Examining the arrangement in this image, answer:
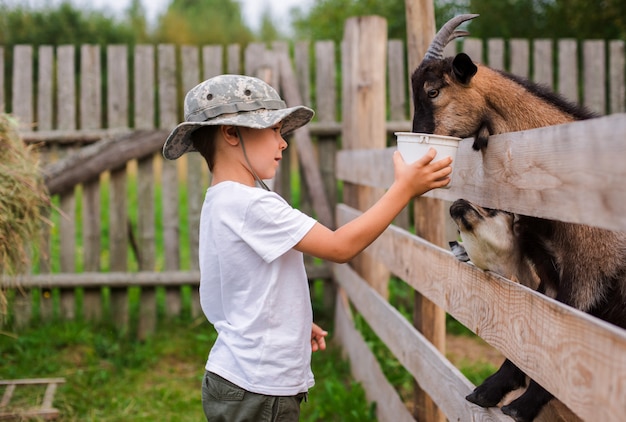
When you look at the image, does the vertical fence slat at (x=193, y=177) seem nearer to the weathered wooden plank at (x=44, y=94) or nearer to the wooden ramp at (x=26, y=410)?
the weathered wooden plank at (x=44, y=94)

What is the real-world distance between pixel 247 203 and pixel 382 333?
6.76 feet

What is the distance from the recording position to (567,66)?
6.60 metres

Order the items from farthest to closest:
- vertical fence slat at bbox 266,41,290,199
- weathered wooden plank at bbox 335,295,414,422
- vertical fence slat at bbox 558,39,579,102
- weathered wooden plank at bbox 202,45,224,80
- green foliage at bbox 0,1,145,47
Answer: green foliage at bbox 0,1,145,47 → vertical fence slat at bbox 558,39,579,102 → weathered wooden plank at bbox 202,45,224,80 → vertical fence slat at bbox 266,41,290,199 → weathered wooden plank at bbox 335,295,414,422

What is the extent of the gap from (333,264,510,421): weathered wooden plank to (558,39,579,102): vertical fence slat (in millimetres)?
2963

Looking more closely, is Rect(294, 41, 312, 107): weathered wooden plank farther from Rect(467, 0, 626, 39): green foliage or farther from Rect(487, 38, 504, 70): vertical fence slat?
Rect(467, 0, 626, 39): green foliage

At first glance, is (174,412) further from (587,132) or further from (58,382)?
(587,132)

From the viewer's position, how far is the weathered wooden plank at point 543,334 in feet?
4.64

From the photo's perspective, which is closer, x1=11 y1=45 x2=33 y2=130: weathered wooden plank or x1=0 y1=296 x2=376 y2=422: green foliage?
x1=0 y1=296 x2=376 y2=422: green foliage

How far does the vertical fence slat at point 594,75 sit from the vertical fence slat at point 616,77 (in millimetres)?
84

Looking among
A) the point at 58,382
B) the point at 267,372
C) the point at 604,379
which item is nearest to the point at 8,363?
the point at 58,382

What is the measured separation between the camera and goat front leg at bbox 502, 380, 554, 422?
2.05 metres

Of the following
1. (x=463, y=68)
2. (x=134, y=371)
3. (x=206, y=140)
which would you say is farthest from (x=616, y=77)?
(x=206, y=140)

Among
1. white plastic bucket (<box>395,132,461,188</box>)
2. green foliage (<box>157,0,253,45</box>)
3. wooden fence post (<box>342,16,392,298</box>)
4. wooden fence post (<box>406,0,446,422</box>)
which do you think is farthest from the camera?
green foliage (<box>157,0,253,45</box>)

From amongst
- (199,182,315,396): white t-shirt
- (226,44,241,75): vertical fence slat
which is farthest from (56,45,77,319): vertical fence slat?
(199,182,315,396): white t-shirt
